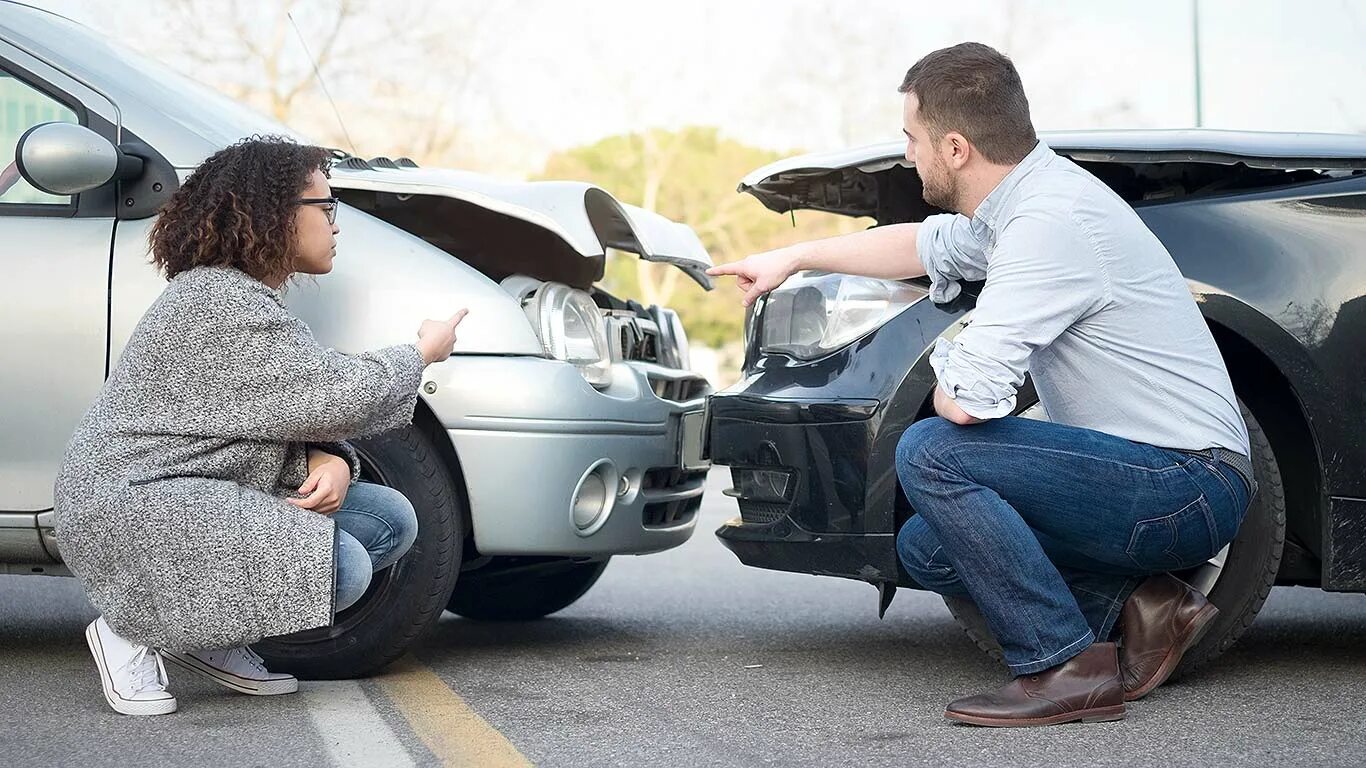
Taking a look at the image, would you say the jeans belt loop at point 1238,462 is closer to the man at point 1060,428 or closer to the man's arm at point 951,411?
the man at point 1060,428

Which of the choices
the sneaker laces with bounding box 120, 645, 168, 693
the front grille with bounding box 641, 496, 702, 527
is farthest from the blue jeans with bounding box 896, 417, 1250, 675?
the sneaker laces with bounding box 120, 645, 168, 693

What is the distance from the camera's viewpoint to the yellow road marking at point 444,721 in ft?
9.12

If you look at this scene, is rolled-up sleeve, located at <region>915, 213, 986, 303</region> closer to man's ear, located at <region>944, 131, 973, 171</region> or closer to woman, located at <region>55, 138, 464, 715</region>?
man's ear, located at <region>944, 131, 973, 171</region>

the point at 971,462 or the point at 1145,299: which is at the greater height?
the point at 1145,299

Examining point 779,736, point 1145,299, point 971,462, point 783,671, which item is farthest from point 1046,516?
point 783,671

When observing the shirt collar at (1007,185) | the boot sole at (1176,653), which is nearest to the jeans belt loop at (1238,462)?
the boot sole at (1176,653)

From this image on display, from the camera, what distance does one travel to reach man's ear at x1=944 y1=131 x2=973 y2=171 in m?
3.09

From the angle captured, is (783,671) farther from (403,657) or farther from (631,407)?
(403,657)

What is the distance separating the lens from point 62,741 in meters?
2.90

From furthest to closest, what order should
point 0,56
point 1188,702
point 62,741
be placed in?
point 0,56, point 1188,702, point 62,741

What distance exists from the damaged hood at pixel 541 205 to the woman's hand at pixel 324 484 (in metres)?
0.70

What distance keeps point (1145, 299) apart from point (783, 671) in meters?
1.30

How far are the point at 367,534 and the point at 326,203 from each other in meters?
0.71

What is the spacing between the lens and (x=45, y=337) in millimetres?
3398
